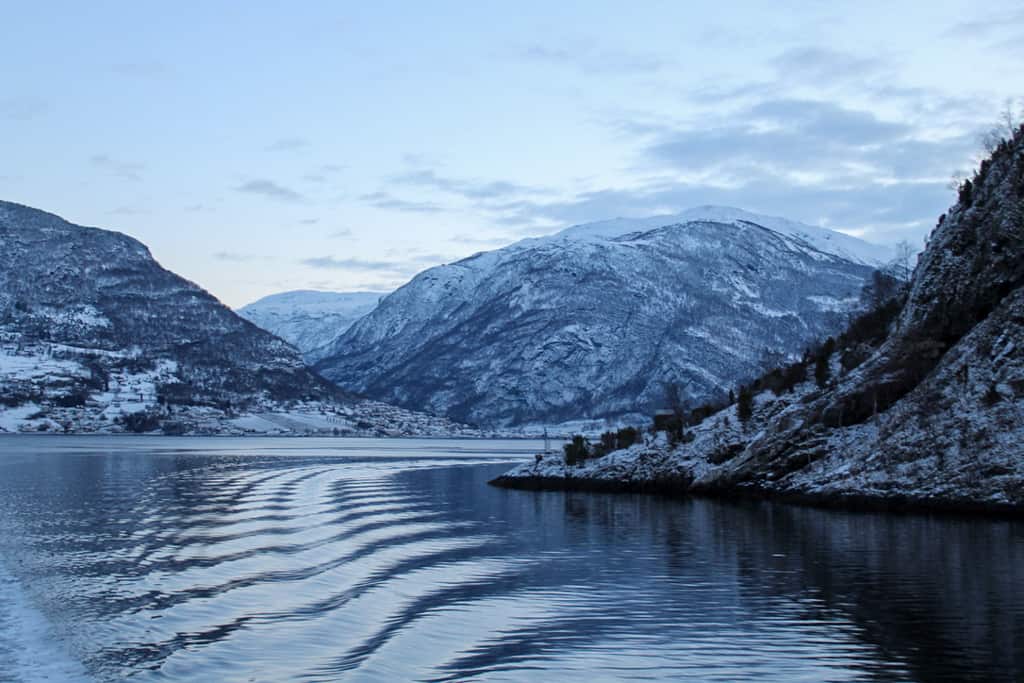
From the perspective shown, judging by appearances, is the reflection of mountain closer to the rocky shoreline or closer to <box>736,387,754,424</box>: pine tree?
the rocky shoreline

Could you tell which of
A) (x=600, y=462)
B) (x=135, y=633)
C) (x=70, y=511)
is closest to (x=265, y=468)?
(x=600, y=462)

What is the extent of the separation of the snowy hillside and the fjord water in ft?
11.1

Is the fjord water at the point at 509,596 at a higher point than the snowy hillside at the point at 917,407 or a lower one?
lower

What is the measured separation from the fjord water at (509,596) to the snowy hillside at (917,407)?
133 inches

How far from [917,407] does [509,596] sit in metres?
30.0

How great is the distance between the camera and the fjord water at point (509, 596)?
18.7 m

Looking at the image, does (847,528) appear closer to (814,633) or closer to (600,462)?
(814,633)

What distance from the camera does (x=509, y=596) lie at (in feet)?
86.8

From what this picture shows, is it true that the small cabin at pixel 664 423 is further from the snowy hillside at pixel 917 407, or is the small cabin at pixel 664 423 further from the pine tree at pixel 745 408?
the pine tree at pixel 745 408

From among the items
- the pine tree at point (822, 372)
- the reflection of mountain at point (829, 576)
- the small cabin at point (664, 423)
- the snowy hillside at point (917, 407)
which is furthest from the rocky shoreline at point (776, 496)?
the pine tree at point (822, 372)

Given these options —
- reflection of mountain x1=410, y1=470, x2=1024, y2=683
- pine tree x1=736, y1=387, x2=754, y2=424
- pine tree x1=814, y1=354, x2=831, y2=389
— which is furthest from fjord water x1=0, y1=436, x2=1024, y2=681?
pine tree x1=814, y1=354, x2=831, y2=389

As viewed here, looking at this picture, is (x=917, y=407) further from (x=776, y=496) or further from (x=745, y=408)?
(x=745, y=408)

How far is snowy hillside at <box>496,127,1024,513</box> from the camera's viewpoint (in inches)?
1763

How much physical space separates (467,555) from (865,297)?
73.5 metres
